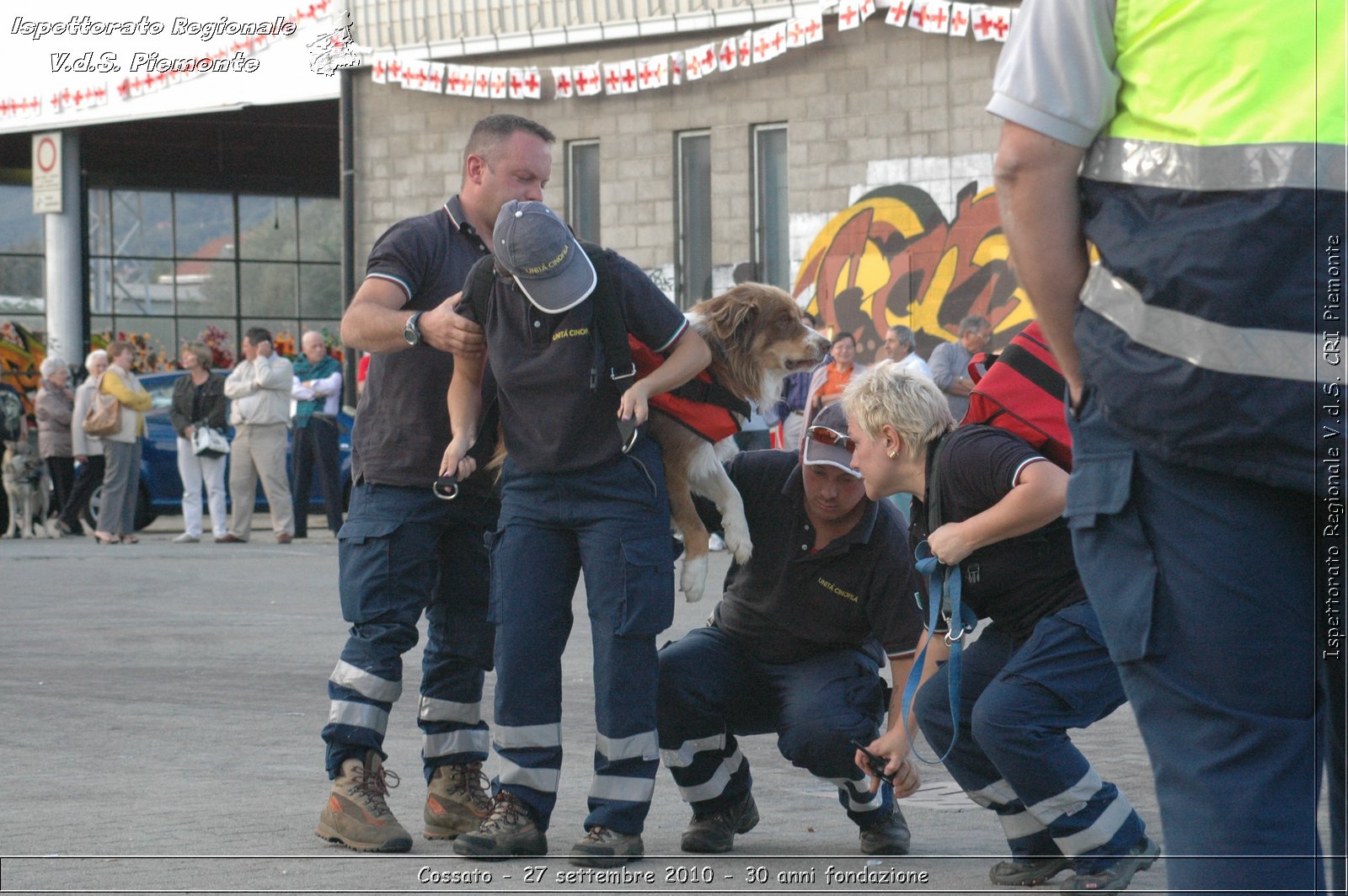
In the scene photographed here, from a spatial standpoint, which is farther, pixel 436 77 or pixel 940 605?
pixel 436 77

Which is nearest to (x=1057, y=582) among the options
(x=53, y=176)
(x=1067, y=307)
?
(x=1067, y=307)

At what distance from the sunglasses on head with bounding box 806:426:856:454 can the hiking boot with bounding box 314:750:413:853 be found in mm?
1644

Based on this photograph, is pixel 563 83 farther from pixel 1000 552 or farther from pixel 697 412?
pixel 1000 552

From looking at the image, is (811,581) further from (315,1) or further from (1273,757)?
(315,1)

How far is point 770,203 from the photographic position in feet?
72.5

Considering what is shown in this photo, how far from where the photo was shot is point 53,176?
3070cm

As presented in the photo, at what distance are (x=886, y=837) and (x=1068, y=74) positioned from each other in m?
3.16

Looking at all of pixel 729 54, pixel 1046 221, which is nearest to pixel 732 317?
pixel 1046 221

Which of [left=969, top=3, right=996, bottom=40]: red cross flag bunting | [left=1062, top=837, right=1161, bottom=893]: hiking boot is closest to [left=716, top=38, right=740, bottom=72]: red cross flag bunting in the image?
[left=969, top=3, right=996, bottom=40]: red cross flag bunting

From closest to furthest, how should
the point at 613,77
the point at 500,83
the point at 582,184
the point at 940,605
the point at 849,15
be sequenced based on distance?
1. the point at 940,605
2. the point at 849,15
3. the point at 613,77
4. the point at 582,184
5. the point at 500,83

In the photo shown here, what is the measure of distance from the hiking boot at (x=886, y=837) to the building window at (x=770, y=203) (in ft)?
55.9

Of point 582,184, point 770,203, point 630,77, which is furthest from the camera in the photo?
point 582,184

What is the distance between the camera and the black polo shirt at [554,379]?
5.00 meters

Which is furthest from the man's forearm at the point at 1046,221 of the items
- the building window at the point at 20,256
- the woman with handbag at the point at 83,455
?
the building window at the point at 20,256
